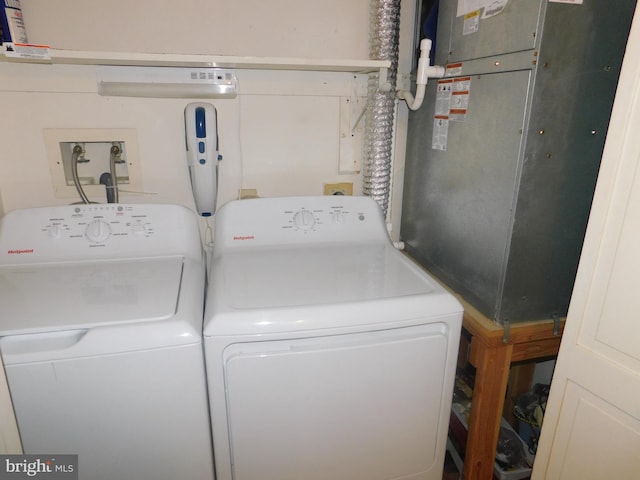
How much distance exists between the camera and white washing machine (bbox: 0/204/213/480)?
93 centimetres

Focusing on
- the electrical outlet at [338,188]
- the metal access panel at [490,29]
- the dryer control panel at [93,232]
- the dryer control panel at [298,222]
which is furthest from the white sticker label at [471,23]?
the dryer control panel at [93,232]

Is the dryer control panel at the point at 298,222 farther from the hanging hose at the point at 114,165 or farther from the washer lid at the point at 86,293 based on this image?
the hanging hose at the point at 114,165

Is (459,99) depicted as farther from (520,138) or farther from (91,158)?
(91,158)

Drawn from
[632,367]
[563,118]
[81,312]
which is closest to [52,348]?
[81,312]

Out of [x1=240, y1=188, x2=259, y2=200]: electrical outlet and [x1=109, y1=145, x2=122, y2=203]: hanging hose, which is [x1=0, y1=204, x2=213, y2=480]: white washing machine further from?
[x1=240, y1=188, x2=259, y2=200]: electrical outlet

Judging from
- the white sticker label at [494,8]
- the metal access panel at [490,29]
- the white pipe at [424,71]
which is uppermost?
the white sticker label at [494,8]

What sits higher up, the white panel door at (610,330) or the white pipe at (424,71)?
the white pipe at (424,71)

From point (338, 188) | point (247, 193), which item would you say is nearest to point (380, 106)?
point (338, 188)

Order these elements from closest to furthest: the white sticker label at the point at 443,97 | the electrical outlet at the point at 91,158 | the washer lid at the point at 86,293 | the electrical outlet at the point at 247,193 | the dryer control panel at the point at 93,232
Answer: the washer lid at the point at 86,293, the dryer control panel at the point at 93,232, the white sticker label at the point at 443,97, the electrical outlet at the point at 91,158, the electrical outlet at the point at 247,193

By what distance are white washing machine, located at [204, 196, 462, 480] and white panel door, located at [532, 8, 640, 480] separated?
11.6 inches

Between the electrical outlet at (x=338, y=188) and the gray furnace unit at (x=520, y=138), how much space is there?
441 millimetres

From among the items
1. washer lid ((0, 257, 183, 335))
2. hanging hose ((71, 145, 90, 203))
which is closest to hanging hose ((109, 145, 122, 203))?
hanging hose ((71, 145, 90, 203))

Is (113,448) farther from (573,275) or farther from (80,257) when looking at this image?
(573,275)

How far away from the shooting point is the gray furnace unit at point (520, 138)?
3.49 ft
